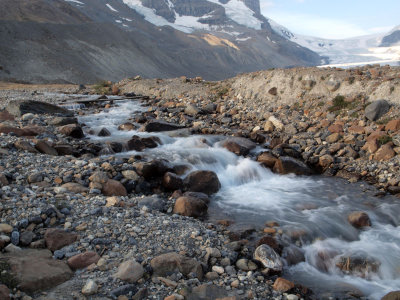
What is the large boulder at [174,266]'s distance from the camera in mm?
4461

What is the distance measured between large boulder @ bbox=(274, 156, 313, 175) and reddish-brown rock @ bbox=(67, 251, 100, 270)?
727 cm

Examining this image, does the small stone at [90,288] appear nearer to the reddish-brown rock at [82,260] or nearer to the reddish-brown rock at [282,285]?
the reddish-brown rock at [82,260]

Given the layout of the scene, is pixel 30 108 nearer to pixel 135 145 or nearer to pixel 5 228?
pixel 135 145

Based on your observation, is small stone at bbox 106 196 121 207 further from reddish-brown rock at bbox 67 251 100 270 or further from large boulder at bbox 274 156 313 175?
large boulder at bbox 274 156 313 175

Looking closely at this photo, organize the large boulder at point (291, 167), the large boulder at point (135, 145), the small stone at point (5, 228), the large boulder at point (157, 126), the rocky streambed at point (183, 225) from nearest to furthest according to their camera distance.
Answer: the rocky streambed at point (183, 225), the small stone at point (5, 228), the large boulder at point (291, 167), the large boulder at point (135, 145), the large boulder at point (157, 126)

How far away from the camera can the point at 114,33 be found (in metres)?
70.5

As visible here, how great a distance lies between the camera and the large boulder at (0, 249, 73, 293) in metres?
3.80

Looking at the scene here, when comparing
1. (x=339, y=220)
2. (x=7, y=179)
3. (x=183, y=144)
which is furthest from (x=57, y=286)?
(x=183, y=144)

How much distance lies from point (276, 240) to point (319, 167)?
5394 mm

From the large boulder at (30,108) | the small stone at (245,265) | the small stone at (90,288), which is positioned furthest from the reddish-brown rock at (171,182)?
the large boulder at (30,108)

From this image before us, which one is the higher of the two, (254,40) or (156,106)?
(254,40)

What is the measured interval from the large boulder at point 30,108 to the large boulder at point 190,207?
29.6 ft

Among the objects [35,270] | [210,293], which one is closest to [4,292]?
[35,270]

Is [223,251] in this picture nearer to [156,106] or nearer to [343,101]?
[343,101]
